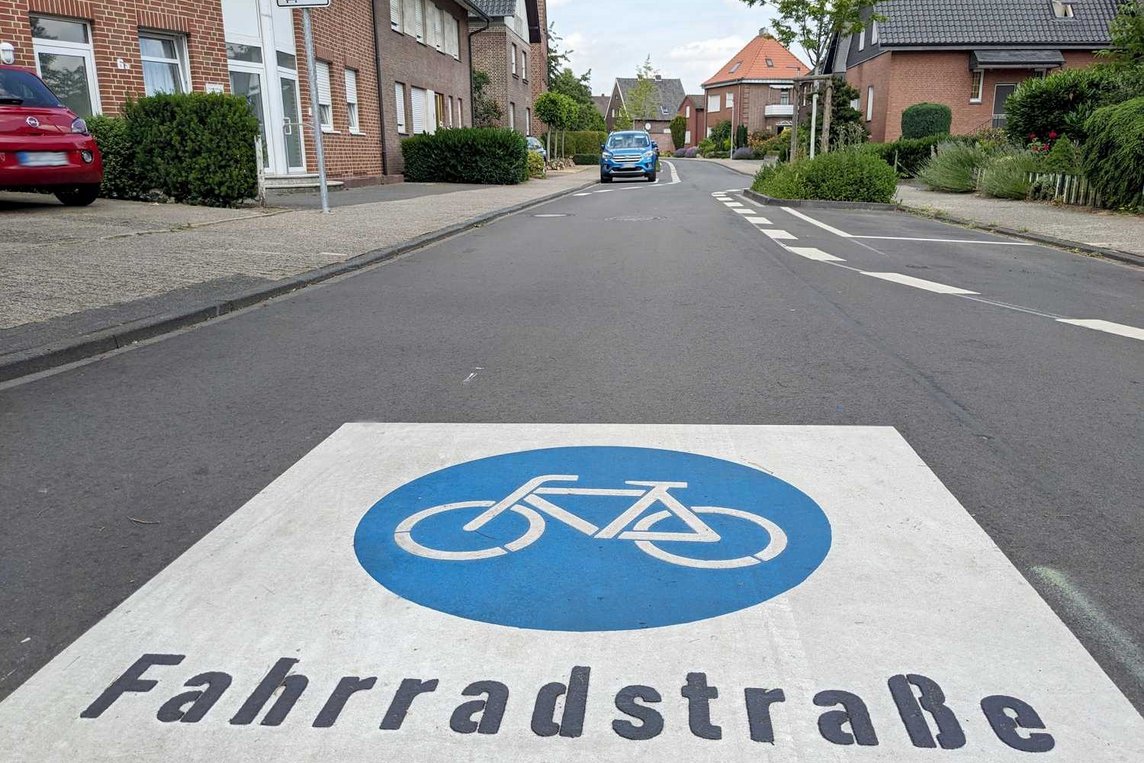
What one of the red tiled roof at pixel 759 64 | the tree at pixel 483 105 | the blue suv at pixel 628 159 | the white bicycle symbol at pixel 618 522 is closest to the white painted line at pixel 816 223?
the white bicycle symbol at pixel 618 522

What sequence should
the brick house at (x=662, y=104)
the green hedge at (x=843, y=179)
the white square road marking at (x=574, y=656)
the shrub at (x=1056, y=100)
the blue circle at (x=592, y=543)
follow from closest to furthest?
1. the white square road marking at (x=574, y=656)
2. the blue circle at (x=592, y=543)
3. the green hedge at (x=843, y=179)
4. the shrub at (x=1056, y=100)
5. the brick house at (x=662, y=104)

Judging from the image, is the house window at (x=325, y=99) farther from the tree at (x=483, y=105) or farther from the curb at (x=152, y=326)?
the tree at (x=483, y=105)

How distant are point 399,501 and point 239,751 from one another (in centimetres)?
145

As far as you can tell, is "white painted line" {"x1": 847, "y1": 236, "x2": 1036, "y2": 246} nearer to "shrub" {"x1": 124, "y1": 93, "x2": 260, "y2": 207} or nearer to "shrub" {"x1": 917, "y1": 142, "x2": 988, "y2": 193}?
"shrub" {"x1": 124, "y1": 93, "x2": 260, "y2": 207}

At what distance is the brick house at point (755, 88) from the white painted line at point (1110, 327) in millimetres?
78098

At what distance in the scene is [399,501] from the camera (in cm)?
339

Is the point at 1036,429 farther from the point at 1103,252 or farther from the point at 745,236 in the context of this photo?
the point at 745,236

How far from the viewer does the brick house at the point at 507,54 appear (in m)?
43.4

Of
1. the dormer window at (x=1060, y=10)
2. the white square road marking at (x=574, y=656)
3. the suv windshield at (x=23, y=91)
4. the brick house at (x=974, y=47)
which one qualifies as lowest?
the white square road marking at (x=574, y=656)

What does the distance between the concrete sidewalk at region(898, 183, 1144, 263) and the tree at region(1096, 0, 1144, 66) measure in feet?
14.2

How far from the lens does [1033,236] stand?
13.1 metres

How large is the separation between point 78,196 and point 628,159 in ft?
75.3

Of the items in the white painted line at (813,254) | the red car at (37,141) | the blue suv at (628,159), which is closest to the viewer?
the white painted line at (813,254)

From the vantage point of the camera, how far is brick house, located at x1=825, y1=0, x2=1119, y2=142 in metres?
39.7
